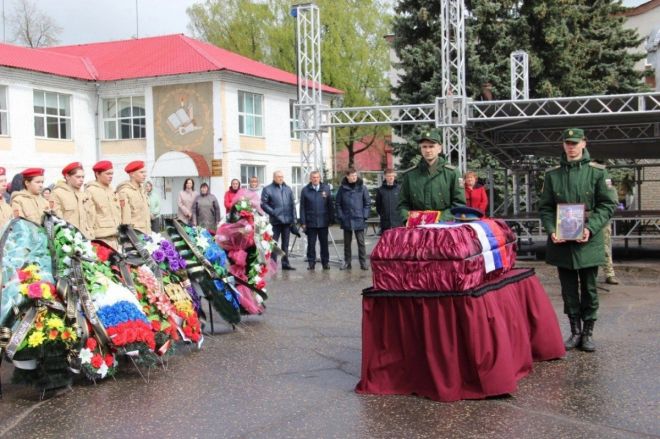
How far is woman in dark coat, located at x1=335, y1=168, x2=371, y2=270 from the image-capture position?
15.3m

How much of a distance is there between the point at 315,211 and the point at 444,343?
983 centimetres

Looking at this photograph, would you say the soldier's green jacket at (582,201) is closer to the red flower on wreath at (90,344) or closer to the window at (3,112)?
the red flower on wreath at (90,344)

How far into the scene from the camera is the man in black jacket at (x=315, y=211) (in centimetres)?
1551

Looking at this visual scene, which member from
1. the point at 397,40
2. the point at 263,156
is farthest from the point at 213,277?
the point at 263,156

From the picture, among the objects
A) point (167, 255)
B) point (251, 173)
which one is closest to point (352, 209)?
point (167, 255)

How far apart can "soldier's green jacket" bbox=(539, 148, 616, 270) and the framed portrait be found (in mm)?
94

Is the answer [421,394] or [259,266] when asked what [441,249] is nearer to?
[421,394]

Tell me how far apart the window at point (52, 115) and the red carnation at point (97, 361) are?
27.6m

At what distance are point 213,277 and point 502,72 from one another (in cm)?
2299

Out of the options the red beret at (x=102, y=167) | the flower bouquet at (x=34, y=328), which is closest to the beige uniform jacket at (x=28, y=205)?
the red beret at (x=102, y=167)

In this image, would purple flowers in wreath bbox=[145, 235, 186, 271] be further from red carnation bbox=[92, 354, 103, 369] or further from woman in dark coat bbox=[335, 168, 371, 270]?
woman in dark coat bbox=[335, 168, 371, 270]

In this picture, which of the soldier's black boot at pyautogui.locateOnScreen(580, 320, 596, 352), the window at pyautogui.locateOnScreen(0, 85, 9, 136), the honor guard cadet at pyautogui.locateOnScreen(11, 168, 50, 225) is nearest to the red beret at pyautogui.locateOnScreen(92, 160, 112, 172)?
the honor guard cadet at pyautogui.locateOnScreen(11, 168, 50, 225)

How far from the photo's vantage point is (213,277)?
339 inches

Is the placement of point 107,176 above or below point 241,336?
above
